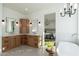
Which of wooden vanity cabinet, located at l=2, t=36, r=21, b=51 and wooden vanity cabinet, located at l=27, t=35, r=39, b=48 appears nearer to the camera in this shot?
wooden vanity cabinet, located at l=2, t=36, r=21, b=51

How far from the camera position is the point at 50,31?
167 centimetres

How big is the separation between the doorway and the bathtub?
0.11 meters

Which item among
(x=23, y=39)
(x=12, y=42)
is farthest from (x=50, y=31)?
(x=12, y=42)

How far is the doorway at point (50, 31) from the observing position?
1.67 metres

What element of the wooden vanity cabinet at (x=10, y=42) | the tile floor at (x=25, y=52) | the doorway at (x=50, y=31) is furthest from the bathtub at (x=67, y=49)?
the wooden vanity cabinet at (x=10, y=42)

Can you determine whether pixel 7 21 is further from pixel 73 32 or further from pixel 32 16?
pixel 73 32

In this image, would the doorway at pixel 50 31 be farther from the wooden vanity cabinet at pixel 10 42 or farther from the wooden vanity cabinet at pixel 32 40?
the wooden vanity cabinet at pixel 10 42

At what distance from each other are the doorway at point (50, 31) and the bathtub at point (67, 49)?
108 mm

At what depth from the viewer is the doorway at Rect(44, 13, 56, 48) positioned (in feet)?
5.49

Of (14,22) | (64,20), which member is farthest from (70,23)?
(14,22)

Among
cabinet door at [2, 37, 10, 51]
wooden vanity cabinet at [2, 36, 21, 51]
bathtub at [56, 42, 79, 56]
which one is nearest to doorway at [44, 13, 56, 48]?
bathtub at [56, 42, 79, 56]

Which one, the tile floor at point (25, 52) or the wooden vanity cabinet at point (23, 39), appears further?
the wooden vanity cabinet at point (23, 39)

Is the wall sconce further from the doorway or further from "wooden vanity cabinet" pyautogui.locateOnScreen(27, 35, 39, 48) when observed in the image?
"wooden vanity cabinet" pyautogui.locateOnScreen(27, 35, 39, 48)

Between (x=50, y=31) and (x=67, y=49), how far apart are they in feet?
1.20
